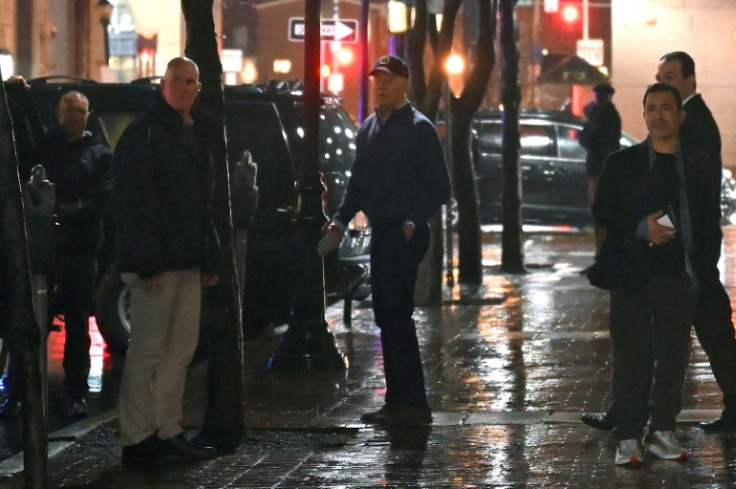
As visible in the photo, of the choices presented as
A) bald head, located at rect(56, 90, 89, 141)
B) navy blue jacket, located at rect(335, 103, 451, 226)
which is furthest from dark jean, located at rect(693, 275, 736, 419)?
bald head, located at rect(56, 90, 89, 141)

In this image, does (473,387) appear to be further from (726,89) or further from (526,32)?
(526,32)

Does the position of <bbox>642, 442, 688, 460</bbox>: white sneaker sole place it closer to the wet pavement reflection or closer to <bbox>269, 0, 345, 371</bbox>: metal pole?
the wet pavement reflection

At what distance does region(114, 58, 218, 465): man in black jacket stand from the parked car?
59.2 ft

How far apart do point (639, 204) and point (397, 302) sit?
1704 millimetres

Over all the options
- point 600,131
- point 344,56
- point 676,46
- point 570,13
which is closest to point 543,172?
point 600,131

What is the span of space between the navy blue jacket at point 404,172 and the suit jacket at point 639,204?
1264 millimetres

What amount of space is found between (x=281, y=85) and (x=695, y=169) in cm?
576

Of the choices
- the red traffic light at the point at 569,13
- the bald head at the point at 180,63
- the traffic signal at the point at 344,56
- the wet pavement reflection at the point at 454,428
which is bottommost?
the wet pavement reflection at the point at 454,428

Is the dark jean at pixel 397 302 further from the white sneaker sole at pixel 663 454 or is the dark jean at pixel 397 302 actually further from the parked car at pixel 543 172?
the parked car at pixel 543 172

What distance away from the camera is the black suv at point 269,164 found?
40.2 ft

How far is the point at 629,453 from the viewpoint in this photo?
7.60 m

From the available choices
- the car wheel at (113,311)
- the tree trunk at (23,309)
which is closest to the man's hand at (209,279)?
the tree trunk at (23,309)

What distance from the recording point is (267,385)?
10289mm

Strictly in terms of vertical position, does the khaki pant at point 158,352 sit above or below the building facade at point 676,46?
below
